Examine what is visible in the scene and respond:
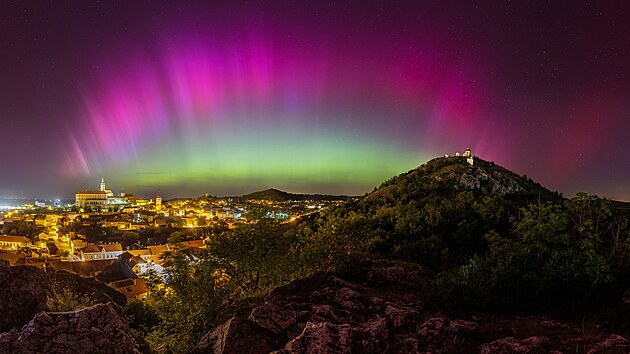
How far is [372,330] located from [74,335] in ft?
24.5

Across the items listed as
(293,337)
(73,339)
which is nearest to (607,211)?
(293,337)

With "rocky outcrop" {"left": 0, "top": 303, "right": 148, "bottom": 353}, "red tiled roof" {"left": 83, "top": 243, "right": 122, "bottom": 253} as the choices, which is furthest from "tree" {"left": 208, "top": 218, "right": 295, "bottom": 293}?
"red tiled roof" {"left": 83, "top": 243, "right": 122, "bottom": 253}

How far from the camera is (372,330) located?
30.8 ft

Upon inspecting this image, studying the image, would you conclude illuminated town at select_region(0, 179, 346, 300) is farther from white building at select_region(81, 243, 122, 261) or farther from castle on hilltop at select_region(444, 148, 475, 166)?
castle on hilltop at select_region(444, 148, 475, 166)

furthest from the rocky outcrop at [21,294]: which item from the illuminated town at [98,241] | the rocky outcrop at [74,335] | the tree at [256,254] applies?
the illuminated town at [98,241]

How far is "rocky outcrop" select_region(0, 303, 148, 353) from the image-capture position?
8.20 meters

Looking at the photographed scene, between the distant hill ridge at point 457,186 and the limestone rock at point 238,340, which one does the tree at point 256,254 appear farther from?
the distant hill ridge at point 457,186

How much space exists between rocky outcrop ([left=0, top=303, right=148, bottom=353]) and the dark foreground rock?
2204 millimetres

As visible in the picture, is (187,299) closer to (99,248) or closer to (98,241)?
(99,248)

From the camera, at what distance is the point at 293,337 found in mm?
9477

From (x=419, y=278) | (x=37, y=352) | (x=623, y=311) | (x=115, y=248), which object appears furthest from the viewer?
(x=115, y=248)

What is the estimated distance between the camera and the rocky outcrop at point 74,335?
26.9ft

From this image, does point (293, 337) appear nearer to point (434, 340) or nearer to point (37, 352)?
point (434, 340)

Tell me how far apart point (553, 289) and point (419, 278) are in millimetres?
4779
